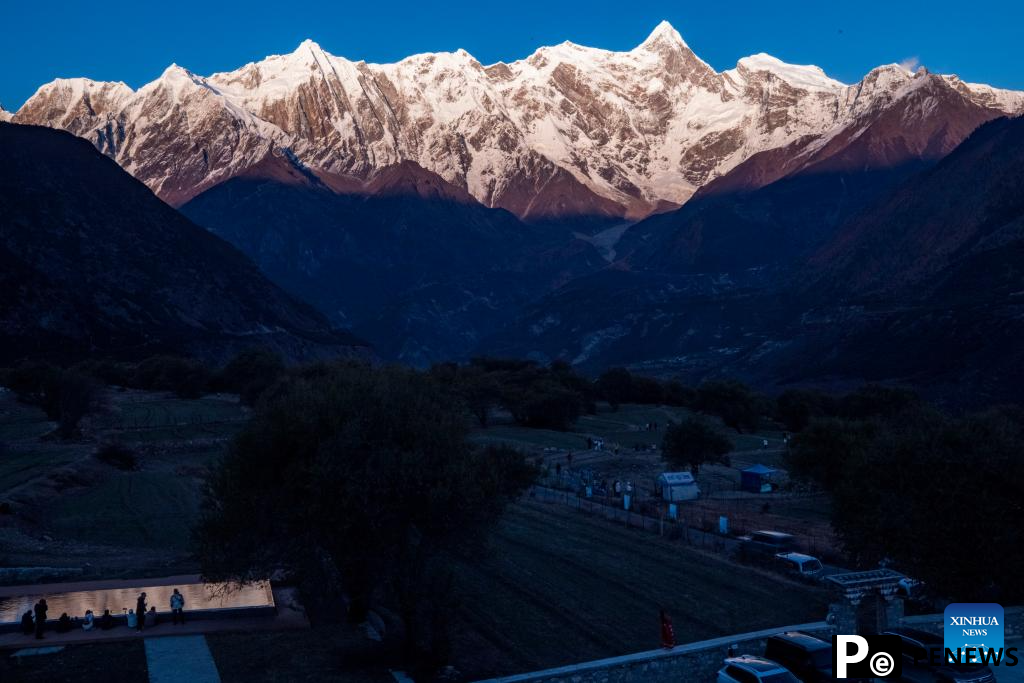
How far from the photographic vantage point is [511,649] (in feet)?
96.3

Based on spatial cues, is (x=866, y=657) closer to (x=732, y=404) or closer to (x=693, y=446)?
(x=693, y=446)

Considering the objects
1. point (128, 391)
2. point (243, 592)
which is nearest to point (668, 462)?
point (243, 592)

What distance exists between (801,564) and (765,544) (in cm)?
463

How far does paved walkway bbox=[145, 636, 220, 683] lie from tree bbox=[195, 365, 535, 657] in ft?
6.58

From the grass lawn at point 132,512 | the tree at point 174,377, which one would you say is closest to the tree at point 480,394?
the tree at point 174,377

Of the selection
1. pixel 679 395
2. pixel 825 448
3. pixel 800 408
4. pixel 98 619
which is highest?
pixel 679 395

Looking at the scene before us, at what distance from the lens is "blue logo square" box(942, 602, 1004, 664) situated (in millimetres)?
25141

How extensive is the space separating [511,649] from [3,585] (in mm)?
17421

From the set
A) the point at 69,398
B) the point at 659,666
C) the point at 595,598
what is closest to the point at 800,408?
the point at 69,398

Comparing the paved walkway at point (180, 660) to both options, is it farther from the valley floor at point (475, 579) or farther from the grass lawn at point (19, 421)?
the grass lawn at point (19, 421)

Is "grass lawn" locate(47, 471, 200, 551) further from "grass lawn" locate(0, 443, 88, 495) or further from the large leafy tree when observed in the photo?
the large leafy tree

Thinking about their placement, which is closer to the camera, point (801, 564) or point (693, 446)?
point (801, 564)

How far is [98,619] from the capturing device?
28.5 meters

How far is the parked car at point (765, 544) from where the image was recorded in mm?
41875
